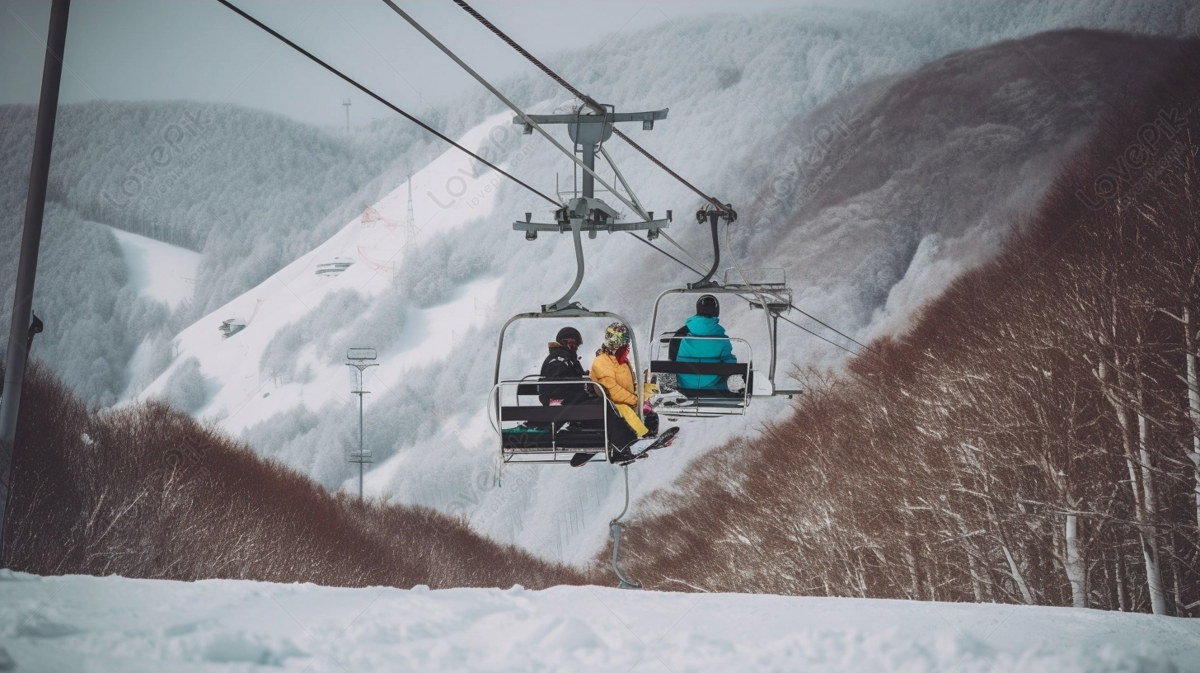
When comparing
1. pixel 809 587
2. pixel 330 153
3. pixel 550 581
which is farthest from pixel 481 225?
pixel 809 587

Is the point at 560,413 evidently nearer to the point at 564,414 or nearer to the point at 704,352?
the point at 564,414

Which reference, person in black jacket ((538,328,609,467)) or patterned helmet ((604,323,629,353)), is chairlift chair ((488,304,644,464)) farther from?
patterned helmet ((604,323,629,353))

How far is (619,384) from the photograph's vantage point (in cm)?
991

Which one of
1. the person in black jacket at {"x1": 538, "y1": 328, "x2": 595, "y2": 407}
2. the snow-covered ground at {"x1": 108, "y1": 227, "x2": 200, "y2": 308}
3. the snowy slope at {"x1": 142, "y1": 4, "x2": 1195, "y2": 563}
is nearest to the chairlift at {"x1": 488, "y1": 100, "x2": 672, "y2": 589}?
the person in black jacket at {"x1": 538, "y1": 328, "x2": 595, "y2": 407}

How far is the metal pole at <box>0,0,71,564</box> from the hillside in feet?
60.3

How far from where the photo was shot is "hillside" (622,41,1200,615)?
24.6 meters

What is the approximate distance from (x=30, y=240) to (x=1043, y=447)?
25271mm

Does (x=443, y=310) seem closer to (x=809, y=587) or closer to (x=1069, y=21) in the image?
(x=1069, y=21)

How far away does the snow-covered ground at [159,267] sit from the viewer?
588 feet

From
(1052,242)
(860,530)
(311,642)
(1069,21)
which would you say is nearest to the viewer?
(311,642)

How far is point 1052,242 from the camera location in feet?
165

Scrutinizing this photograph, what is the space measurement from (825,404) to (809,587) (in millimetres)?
20081

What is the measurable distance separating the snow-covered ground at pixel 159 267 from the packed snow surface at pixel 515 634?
183768mm

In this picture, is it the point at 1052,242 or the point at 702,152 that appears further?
the point at 702,152
